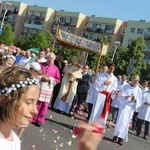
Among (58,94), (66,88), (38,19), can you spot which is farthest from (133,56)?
(38,19)

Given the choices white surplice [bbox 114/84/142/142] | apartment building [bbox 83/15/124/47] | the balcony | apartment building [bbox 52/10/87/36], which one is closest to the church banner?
white surplice [bbox 114/84/142/142]

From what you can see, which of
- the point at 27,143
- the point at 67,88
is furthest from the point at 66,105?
the point at 27,143

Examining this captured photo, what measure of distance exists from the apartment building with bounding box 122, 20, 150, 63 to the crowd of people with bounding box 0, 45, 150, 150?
6933 centimetres

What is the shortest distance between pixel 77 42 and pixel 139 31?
69306 mm

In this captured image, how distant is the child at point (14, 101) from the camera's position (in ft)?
7.98

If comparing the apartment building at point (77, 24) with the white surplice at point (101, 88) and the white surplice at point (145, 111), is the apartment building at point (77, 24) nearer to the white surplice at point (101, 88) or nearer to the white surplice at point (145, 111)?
the white surplice at point (145, 111)

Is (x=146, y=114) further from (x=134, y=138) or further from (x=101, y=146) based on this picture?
(x=101, y=146)

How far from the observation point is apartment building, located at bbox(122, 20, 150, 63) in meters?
84.8

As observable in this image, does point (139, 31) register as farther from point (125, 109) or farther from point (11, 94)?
point (11, 94)

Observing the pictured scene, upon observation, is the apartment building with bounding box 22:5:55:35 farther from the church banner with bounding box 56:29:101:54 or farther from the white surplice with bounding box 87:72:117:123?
the white surplice with bounding box 87:72:117:123

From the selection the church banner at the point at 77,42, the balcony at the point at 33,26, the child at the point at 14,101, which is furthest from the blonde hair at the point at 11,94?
the balcony at the point at 33,26

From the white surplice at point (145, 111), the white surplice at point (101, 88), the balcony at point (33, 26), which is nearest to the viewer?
the white surplice at point (101, 88)

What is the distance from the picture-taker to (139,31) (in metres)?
86.1

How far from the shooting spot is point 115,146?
974 centimetres
